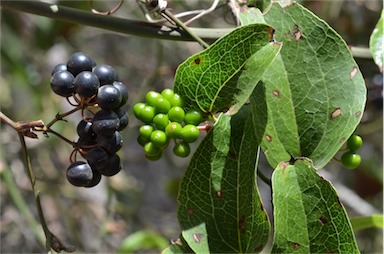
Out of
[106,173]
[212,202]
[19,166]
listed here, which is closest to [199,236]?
[212,202]

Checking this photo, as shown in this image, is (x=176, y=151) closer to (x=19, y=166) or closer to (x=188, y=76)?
(x=188, y=76)

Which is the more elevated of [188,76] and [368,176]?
[188,76]

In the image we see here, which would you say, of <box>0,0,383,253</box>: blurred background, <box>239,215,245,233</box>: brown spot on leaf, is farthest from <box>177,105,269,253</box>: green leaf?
<box>0,0,383,253</box>: blurred background

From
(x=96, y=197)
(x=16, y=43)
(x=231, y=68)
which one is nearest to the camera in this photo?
(x=231, y=68)

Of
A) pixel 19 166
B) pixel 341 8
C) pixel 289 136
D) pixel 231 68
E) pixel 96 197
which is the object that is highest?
pixel 231 68

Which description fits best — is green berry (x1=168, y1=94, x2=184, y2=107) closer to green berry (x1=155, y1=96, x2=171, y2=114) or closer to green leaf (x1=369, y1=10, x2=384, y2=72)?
green berry (x1=155, y1=96, x2=171, y2=114)

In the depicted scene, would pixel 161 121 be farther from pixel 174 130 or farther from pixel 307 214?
pixel 307 214

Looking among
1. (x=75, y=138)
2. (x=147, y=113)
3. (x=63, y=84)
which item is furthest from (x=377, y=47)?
(x=75, y=138)

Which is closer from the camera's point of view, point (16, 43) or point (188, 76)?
point (188, 76)
